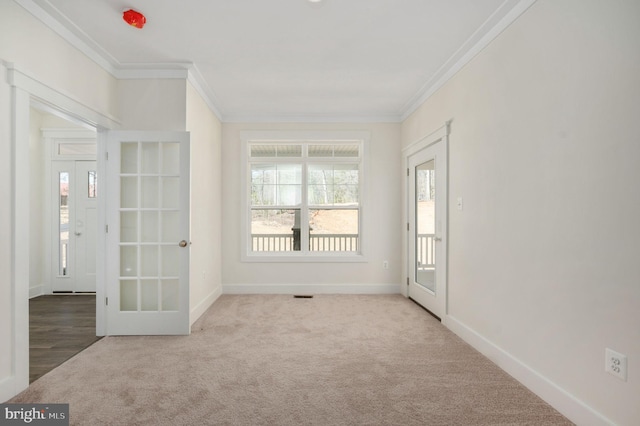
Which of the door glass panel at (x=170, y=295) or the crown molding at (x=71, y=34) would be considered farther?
the door glass panel at (x=170, y=295)

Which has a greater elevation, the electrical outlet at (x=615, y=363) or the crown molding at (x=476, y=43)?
the crown molding at (x=476, y=43)

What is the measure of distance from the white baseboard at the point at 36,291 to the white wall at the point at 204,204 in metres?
2.64

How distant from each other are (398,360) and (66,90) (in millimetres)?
3493

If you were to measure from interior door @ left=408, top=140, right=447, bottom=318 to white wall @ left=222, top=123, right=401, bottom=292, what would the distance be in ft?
1.45

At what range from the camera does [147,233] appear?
3.59 m

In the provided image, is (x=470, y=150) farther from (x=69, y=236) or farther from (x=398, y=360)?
(x=69, y=236)

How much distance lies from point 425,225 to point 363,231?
1.14 m

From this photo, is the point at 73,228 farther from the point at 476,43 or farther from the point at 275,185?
the point at 476,43

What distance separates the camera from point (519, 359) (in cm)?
254

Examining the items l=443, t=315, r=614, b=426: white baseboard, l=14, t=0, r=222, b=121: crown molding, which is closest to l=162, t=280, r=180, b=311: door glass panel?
l=14, t=0, r=222, b=121: crown molding

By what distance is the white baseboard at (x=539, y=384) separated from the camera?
1.95m

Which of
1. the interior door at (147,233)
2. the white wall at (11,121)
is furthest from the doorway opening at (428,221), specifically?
the white wall at (11,121)

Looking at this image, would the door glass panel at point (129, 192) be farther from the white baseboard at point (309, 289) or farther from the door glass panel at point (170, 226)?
the white baseboard at point (309, 289)

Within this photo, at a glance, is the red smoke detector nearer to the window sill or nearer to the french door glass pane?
the french door glass pane
